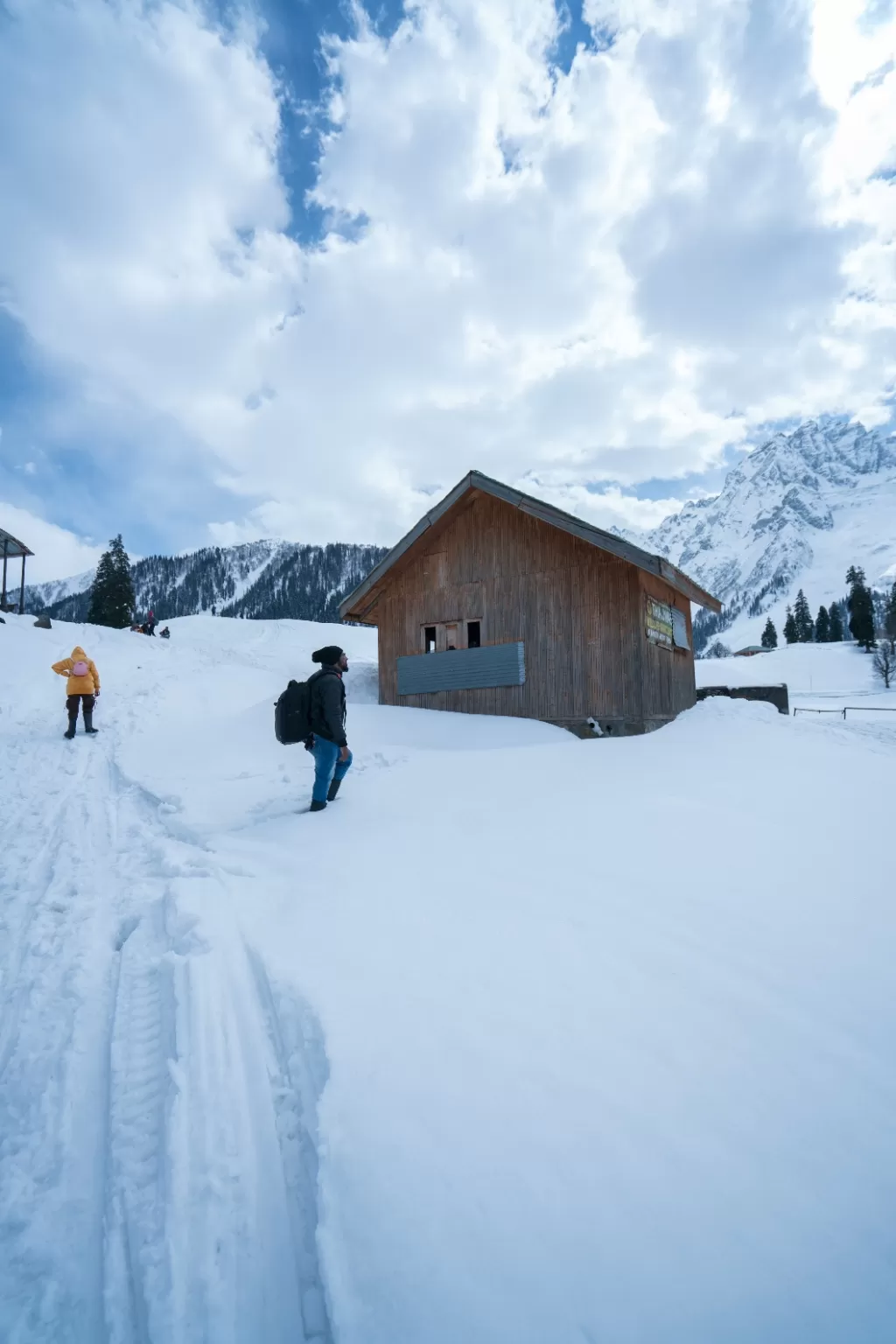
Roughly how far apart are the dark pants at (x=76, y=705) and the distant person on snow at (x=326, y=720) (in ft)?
25.5

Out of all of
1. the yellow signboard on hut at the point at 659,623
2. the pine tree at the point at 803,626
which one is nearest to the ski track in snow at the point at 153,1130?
the yellow signboard on hut at the point at 659,623

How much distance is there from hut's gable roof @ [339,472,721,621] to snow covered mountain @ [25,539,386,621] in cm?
7939

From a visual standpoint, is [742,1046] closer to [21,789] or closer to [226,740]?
[21,789]

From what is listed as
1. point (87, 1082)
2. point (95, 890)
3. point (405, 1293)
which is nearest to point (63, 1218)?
point (87, 1082)

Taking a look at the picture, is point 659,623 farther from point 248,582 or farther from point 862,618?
point 248,582

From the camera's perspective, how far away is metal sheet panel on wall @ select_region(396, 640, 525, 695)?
1388 cm

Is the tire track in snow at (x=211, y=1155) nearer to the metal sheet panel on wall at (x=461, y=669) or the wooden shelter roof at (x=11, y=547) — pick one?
the metal sheet panel on wall at (x=461, y=669)

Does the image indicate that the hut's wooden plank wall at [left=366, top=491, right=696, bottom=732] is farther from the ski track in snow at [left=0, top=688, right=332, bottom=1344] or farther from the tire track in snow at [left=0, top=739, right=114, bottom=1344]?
the ski track in snow at [left=0, top=688, right=332, bottom=1344]

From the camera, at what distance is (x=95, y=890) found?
178 inches

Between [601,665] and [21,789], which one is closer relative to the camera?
[21,789]

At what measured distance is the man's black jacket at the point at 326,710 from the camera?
6.53 metres

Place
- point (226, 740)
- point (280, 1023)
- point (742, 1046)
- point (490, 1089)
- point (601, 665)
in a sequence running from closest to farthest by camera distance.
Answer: point (490, 1089), point (742, 1046), point (280, 1023), point (226, 740), point (601, 665)

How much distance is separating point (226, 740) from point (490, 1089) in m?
10.0

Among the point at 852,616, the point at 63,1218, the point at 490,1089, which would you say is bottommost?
the point at 63,1218
